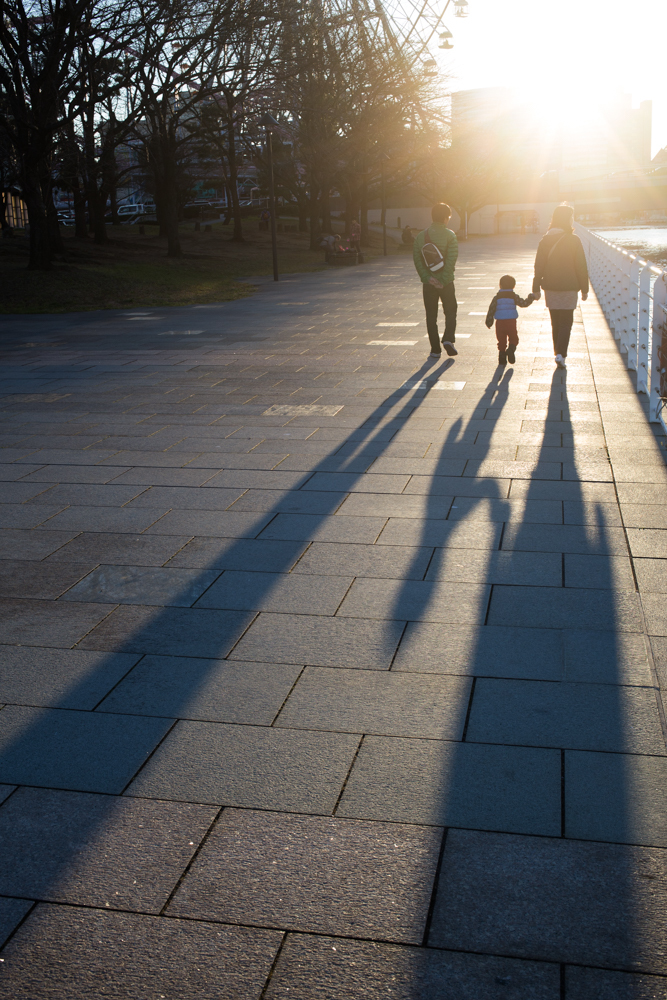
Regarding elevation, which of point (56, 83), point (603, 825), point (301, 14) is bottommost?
point (603, 825)

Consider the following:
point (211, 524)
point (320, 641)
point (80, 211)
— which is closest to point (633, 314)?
point (211, 524)

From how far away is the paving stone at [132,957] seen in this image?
Answer: 2.11 metres

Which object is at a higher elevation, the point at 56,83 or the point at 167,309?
the point at 56,83

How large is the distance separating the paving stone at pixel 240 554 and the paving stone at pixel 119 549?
3.5 inches

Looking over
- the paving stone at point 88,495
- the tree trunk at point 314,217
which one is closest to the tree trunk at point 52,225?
the tree trunk at point 314,217

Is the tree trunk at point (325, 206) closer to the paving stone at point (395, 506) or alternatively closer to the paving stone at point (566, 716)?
the paving stone at point (395, 506)

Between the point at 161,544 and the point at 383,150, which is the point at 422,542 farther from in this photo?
the point at 383,150

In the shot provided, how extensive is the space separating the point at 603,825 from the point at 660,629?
139cm

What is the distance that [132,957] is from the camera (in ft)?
7.22

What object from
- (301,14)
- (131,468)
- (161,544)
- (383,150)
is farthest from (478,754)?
(383,150)

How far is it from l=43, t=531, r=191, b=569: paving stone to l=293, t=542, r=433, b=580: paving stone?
30.8 inches

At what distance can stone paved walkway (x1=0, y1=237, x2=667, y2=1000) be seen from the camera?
2.22 meters

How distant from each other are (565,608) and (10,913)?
2.59 meters

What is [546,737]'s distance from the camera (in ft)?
10.0
